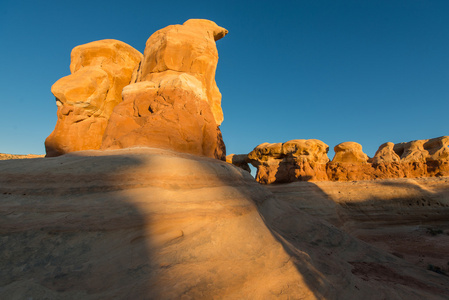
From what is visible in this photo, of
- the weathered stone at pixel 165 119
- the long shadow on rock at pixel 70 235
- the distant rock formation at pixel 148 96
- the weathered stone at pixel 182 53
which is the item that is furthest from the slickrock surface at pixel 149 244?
the weathered stone at pixel 182 53

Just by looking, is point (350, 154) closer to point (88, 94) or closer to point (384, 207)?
point (384, 207)

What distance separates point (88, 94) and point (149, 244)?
1152 centimetres

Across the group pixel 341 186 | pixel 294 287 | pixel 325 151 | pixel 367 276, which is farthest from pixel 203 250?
pixel 325 151

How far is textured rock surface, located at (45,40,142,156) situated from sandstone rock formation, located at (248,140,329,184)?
1104cm

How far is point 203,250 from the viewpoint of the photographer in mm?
2227

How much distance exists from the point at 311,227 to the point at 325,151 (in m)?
12.9

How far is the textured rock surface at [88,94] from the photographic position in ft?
35.5

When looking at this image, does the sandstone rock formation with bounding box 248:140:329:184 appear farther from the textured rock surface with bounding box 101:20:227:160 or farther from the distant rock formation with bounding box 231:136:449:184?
the textured rock surface with bounding box 101:20:227:160

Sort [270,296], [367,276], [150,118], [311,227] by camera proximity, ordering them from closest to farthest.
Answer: [270,296]
[367,276]
[311,227]
[150,118]

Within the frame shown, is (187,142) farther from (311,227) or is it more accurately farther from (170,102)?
(311,227)

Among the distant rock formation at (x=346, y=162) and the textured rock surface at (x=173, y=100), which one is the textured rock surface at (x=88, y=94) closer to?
the textured rock surface at (x=173, y=100)

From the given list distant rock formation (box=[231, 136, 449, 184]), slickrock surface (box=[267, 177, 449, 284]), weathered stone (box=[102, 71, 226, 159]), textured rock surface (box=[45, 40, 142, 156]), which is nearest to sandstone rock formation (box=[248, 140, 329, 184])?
distant rock formation (box=[231, 136, 449, 184])

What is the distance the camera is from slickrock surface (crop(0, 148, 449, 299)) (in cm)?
174

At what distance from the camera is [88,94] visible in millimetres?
11055
